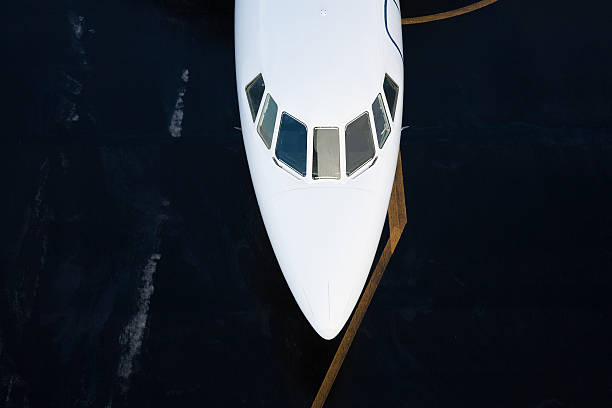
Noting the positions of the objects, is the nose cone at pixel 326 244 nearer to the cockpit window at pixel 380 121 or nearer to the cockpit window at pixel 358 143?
the cockpit window at pixel 358 143

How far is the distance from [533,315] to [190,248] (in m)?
6.46

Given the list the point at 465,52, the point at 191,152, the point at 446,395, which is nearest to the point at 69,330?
the point at 191,152

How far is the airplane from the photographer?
666cm

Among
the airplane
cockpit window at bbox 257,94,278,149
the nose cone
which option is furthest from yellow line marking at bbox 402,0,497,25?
the nose cone

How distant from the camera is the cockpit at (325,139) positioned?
6668 mm

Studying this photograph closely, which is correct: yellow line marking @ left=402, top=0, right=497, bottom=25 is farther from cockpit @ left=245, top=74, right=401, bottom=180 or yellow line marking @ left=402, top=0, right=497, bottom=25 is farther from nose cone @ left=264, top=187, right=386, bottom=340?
nose cone @ left=264, top=187, right=386, bottom=340

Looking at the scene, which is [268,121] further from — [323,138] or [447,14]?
A: [447,14]

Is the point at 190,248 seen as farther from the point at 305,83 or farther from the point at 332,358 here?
the point at 305,83

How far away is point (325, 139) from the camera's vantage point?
6.65 metres

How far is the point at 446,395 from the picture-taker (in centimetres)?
815

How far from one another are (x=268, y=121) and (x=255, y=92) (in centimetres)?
54

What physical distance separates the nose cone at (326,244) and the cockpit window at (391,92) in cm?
141

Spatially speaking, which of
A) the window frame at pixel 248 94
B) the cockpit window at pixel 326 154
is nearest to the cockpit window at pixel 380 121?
the cockpit window at pixel 326 154

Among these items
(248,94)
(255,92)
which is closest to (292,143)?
(255,92)
